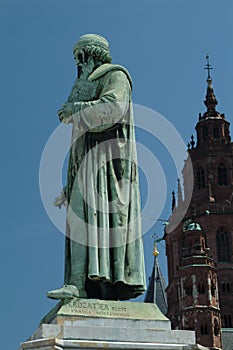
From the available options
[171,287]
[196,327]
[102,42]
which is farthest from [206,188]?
[102,42]

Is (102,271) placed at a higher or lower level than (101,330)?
higher

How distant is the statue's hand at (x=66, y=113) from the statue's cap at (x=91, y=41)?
3.16ft

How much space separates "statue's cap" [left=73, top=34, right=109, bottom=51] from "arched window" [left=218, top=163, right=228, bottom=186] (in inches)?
3948

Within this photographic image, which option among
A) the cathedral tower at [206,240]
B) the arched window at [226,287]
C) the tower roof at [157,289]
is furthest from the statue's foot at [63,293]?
the tower roof at [157,289]

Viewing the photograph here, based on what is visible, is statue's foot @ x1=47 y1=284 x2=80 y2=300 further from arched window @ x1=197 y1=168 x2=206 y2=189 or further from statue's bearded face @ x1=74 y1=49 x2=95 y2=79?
arched window @ x1=197 y1=168 x2=206 y2=189

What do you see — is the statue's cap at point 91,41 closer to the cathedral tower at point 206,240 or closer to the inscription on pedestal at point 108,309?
the inscription on pedestal at point 108,309

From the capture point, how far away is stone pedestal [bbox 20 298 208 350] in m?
8.96

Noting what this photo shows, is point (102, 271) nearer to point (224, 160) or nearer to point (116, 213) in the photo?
point (116, 213)

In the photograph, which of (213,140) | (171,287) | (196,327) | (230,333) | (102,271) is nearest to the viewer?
(102,271)

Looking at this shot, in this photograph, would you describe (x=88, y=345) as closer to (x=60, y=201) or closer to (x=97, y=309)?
(x=97, y=309)

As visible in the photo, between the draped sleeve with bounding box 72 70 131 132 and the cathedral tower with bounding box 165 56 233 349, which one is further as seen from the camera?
the cathedral tower with bounding box 165 56 233 349

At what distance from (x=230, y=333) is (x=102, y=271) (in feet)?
303

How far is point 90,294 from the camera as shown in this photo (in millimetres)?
10344

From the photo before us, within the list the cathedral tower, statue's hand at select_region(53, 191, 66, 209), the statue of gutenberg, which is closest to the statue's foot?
the statue of gutenberg
